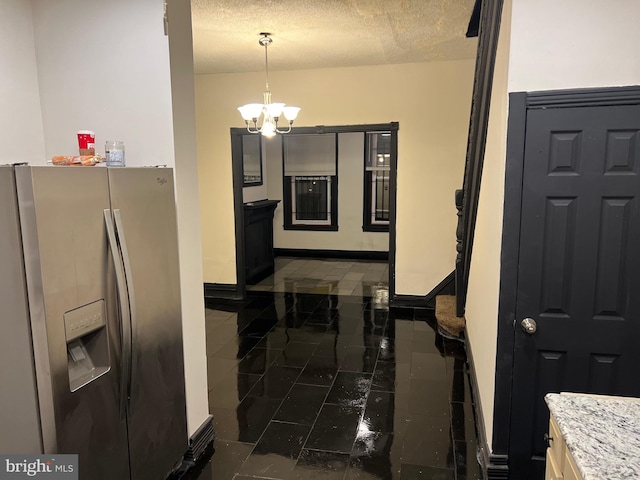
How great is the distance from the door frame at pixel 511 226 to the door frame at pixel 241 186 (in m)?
3.15

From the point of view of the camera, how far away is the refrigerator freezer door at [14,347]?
1.54 meters

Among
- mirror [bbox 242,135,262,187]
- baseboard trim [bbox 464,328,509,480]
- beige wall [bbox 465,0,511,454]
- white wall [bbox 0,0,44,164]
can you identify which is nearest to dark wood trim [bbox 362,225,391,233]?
mirror [bbox 242,135,262,187]

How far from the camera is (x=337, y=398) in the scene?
3307mm

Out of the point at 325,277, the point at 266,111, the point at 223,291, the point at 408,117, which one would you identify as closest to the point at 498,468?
the point at 266,111

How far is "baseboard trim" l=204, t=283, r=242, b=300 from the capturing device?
5938mm

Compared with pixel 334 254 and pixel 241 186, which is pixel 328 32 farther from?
pixel 334 254

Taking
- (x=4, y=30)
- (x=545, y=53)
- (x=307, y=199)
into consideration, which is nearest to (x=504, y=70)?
(x=545, y=53)

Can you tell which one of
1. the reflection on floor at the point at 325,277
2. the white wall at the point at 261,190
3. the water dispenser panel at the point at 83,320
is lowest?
the reflection on floor at the point at 325,277

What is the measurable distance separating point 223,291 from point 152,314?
3.87 meters

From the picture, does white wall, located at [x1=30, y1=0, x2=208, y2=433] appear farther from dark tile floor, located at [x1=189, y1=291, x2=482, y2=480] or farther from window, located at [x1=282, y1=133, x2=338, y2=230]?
window, located at [x1=282, y1=133, x2=338, y2=230]

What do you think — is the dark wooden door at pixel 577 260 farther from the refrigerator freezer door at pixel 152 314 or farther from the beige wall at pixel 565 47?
the refrigerator freezer door at pixel 152 314

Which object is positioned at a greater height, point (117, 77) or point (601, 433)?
point (117, 77)

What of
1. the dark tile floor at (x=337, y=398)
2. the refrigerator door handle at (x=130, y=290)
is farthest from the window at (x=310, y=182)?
the refrigerator door handle at (x=130, y=290)

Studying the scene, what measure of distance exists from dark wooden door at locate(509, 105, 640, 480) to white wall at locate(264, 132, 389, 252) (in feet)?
19.6
